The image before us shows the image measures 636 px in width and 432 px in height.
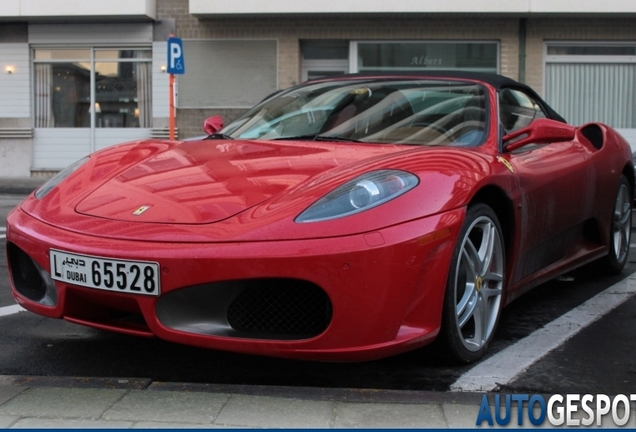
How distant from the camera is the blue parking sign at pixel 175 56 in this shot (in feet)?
44.0

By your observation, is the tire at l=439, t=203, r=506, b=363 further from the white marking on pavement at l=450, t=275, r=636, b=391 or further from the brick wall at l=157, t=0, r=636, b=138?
the brick wall at l=157, t=0, r=636, b=138

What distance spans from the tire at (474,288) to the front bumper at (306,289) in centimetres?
12

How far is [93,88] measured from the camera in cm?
1661

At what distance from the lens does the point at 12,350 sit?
3.70m

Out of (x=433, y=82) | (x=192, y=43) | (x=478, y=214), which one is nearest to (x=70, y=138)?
(x=192, y=43)

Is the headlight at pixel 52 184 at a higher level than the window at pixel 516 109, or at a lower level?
lower

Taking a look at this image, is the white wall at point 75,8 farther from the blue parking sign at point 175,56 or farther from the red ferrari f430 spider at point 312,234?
the red ferrari f430 spider at point 312,234

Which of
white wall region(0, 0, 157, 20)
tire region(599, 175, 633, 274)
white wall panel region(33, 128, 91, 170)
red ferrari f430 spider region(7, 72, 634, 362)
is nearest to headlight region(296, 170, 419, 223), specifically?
red ferrari f430 spider region(7, 72, 634, 362)

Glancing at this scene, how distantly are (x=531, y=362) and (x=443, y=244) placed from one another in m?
0.75

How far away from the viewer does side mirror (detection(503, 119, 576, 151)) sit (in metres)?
3.84

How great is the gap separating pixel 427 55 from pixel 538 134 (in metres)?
12.5

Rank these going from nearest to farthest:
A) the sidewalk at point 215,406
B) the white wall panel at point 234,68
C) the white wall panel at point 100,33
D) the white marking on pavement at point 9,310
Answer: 1. the sidewalk at point 215,406
2. the white marking on pavement at point 9,310
3. the white wall panel at point 234,68
4. the white wall panel at point 100,33

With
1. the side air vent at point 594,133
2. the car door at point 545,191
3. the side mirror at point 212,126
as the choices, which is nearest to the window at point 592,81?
the side air vent at point 594,133

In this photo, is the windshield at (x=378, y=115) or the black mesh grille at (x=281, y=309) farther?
the windshield at (x=378, y=115)
